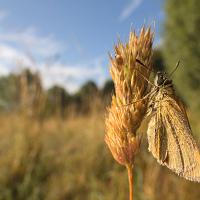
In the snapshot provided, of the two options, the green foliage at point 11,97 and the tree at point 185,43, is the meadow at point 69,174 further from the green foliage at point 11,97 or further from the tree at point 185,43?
the tree at point 185,43

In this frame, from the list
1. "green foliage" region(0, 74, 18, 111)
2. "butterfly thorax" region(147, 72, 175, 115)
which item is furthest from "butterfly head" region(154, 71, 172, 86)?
"green foliage" region(0, 74, 18, 111)

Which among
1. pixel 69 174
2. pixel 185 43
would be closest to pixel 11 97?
pixel 69 174

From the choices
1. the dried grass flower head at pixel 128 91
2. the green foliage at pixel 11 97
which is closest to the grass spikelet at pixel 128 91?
the dried grass flower head at pixel 128 91

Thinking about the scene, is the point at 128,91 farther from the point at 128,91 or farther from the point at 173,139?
the point at 173,139

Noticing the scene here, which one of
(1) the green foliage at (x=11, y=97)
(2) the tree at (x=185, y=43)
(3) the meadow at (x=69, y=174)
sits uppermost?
(2) the tree at (x=185, y=43)

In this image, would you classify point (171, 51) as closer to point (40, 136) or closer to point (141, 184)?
point (40, 136)

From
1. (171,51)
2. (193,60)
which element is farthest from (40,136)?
(171,51)
